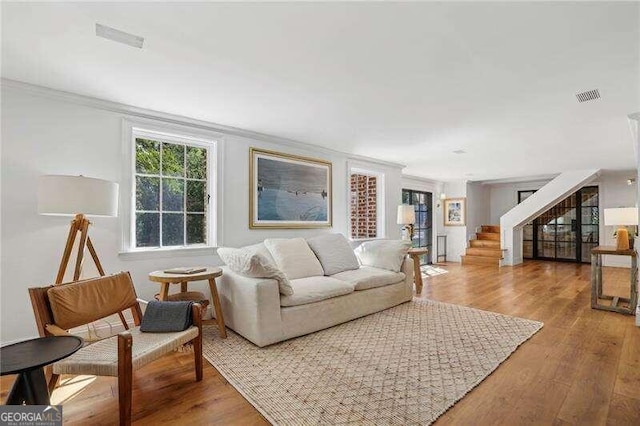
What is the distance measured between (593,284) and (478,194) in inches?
209

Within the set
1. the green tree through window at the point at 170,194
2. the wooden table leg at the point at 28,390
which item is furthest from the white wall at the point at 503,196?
the wooden table leg at the point at 28,390

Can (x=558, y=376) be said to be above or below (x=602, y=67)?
below

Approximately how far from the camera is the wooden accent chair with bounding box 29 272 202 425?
64.4 inches

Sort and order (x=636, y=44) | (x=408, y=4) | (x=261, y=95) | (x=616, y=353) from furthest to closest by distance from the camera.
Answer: (x=261, y=95), (x=616, y=353), (x=636, y=44), (x=408, y=4)

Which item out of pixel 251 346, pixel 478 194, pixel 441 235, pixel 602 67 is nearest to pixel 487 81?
pixel 602 67

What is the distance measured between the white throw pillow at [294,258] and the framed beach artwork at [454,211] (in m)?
5.77

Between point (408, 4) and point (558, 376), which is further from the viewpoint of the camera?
point (558, 376)

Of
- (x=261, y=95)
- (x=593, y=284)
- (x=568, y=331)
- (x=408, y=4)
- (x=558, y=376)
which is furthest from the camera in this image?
(x=593, y=284)

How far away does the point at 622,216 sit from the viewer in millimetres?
3846

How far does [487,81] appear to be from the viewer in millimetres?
2547

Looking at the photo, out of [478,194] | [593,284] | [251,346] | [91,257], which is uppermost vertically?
[478,194]

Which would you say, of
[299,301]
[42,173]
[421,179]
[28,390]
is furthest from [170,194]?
[421,179]

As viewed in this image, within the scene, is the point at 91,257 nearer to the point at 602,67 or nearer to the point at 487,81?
the point at 487,81

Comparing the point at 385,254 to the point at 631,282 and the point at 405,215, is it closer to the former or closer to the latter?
the point at 405,215
